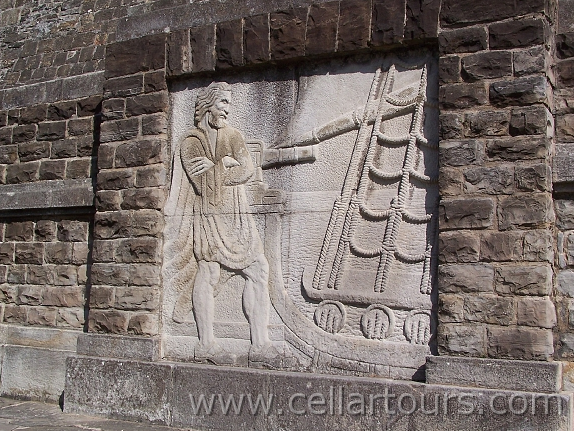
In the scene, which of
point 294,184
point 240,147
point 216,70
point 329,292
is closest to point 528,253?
point 329,292

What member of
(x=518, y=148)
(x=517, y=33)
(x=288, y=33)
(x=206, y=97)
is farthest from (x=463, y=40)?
(x=206, y=97)

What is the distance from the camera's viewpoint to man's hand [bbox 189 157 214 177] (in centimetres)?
538

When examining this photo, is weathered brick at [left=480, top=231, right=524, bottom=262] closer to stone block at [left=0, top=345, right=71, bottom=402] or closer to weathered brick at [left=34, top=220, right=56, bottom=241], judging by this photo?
stone block at [left=0, top=345, right=71, bottom=402]

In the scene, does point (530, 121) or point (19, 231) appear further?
point (19, 231)

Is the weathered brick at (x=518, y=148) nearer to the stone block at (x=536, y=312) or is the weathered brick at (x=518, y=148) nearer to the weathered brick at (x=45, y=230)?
the stone block at (x=536, y=312)

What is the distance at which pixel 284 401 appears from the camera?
15.3ft

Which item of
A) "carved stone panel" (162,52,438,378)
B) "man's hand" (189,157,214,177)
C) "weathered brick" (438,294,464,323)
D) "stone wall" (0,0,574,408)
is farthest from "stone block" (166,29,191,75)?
"weathered brick" (438,294,464,323)

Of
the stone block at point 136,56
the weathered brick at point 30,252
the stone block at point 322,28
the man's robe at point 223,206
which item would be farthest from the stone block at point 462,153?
the weathered brick at point 30,252

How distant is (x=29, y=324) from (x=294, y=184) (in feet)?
10.7

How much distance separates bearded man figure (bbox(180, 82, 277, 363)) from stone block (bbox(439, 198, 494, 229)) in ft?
4.82

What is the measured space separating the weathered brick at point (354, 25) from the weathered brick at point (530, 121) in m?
1.24

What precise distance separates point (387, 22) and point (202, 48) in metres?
1.61

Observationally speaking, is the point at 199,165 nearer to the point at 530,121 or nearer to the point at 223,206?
the point at 223,206

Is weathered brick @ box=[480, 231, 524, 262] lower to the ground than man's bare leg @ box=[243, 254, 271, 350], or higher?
higher
